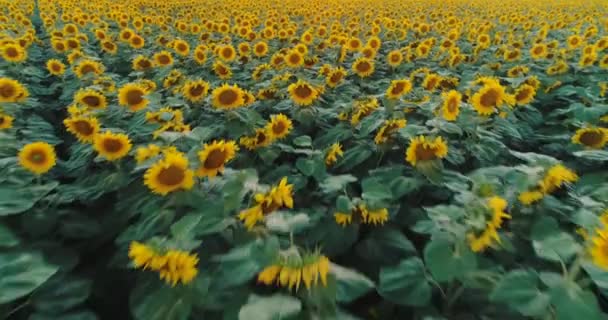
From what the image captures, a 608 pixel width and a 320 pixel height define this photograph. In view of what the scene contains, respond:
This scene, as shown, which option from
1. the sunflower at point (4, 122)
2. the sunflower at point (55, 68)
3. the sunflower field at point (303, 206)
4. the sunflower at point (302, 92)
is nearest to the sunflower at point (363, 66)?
the sunflower field at point (303, 206)

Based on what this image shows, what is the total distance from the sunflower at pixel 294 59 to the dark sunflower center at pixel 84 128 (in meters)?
1.83

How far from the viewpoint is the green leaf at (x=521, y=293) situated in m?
1.01

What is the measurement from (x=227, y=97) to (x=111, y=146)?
28.3 inches

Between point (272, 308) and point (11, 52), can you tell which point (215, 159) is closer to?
point (272, 308)

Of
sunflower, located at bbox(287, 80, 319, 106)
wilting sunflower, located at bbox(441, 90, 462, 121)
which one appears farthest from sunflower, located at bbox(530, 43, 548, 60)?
sunflower, located at bbox(287, 80, 319, 106)

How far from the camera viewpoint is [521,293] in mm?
1041

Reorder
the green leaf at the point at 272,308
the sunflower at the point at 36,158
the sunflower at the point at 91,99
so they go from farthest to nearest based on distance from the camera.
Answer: the sunflower at the point at 91,99
the sunflower at the point at 36,158
the green leaf at the point at 272,308

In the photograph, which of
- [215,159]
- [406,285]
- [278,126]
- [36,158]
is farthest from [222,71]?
[406,285]

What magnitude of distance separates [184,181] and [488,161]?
1652mm

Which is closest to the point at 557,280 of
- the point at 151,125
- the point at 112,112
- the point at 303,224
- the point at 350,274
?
the point at 350,274

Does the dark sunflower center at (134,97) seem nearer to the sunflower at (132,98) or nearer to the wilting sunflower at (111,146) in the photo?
the sunflower at (132,98)

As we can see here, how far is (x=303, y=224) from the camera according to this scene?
1187 millimetres

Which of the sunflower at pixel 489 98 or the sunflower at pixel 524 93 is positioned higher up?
the sunflower at pixel 489 98

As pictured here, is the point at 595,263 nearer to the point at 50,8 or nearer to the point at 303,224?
the point at 303,224
